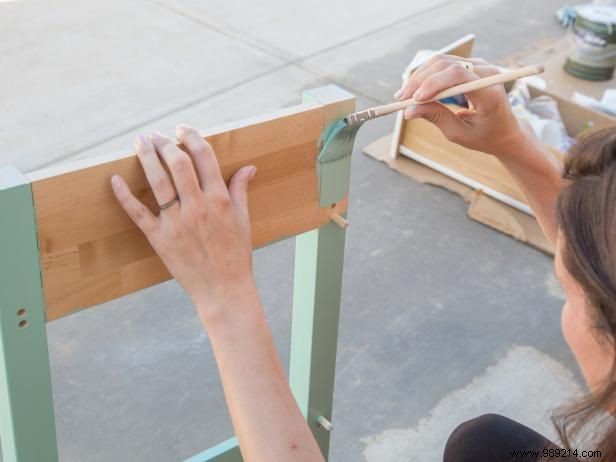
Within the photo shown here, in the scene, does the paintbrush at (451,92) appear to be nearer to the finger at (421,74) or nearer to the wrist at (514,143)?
the finger at (421,74)

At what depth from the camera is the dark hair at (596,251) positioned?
0.79 meters

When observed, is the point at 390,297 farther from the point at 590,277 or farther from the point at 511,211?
the point at 590,277

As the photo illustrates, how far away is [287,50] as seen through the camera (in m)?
3.41

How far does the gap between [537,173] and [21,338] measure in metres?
0.77

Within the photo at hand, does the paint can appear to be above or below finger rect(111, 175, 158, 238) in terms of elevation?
below

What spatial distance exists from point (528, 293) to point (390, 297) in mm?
400

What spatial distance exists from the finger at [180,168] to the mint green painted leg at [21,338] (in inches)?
5.5

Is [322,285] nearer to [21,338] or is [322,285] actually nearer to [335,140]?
[335,140]

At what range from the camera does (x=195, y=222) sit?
2.82 feet

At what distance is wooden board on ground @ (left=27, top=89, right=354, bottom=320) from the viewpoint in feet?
2.73

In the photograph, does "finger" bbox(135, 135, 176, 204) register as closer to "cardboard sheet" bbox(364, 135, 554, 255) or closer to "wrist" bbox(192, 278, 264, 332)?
"wrist" bbox(192, 278, 264, 332)

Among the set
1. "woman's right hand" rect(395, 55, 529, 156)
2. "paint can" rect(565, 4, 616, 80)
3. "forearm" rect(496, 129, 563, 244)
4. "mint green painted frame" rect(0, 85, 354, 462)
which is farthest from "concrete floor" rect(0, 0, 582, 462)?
"woman's right hand" rect(395, 55, 529, 156)

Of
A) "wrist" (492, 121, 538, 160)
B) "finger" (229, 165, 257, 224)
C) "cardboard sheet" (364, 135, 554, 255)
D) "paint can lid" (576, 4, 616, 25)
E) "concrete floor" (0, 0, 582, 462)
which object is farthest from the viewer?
"paint can lid" (576, 4, 616, 25)

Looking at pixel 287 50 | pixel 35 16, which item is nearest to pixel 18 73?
pixel 35 16
